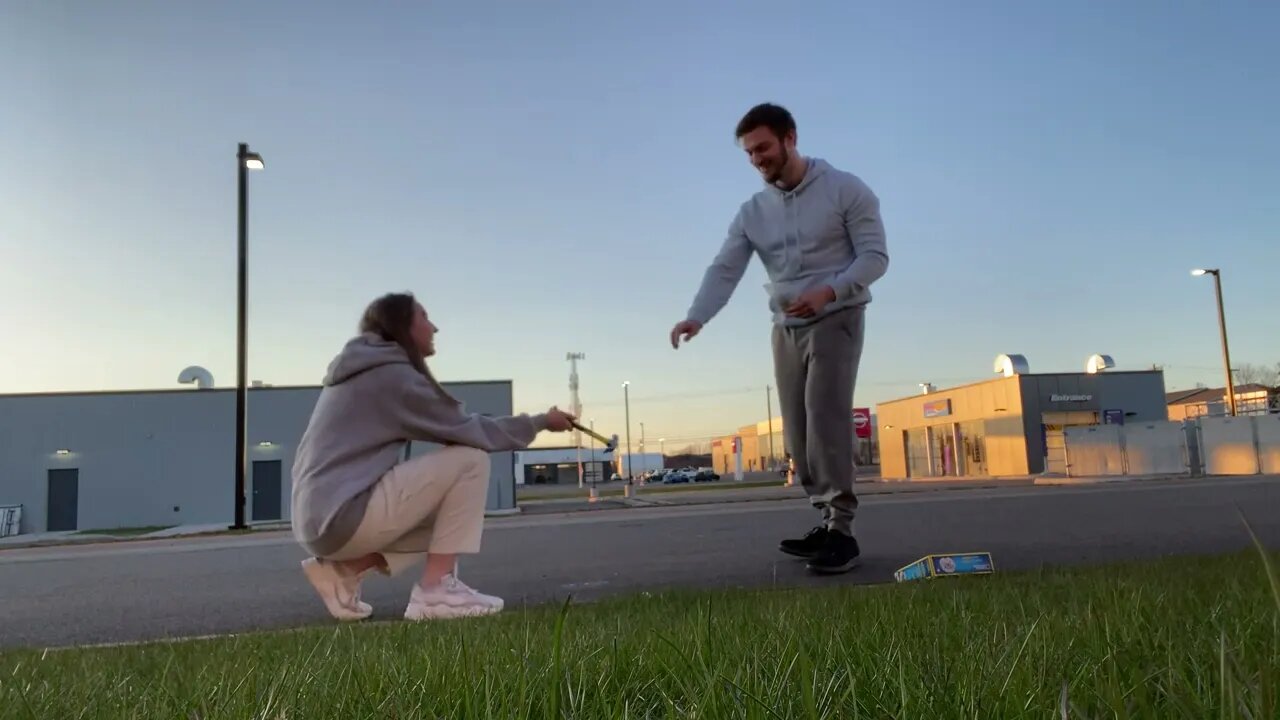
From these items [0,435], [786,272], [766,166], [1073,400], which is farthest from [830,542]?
[1073,400]

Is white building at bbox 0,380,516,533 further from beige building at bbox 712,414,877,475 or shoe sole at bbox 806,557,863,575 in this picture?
beige building at bbox 712,414,877,475

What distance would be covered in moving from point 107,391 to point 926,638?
115 ft

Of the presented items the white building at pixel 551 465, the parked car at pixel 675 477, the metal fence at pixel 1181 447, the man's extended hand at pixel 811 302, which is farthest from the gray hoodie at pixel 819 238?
the white building at pixel 551 465

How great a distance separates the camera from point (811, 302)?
3572 millimetres

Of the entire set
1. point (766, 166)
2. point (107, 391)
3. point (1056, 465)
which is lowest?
point (1056, 465)

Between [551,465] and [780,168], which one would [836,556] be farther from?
[551,465]

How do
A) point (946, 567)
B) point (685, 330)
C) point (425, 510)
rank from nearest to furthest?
point (946, 567), point (425, 510), point (685, 330)

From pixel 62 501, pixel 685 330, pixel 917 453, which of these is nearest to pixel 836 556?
pixel 685 330

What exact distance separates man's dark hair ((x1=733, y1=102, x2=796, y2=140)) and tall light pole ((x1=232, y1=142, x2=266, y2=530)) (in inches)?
580

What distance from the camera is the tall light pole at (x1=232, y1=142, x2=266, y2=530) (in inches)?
649

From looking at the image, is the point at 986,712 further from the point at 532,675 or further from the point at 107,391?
the point at 107,391

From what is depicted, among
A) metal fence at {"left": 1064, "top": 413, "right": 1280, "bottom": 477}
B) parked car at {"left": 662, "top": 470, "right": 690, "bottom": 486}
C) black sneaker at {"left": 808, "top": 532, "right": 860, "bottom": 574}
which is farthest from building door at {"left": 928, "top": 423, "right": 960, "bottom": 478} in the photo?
black sneaker at {"left": 808, "top": 532, "right": 860, "bottom": 574}

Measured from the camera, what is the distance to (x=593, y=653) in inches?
52.7

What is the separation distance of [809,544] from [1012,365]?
39669 mm
